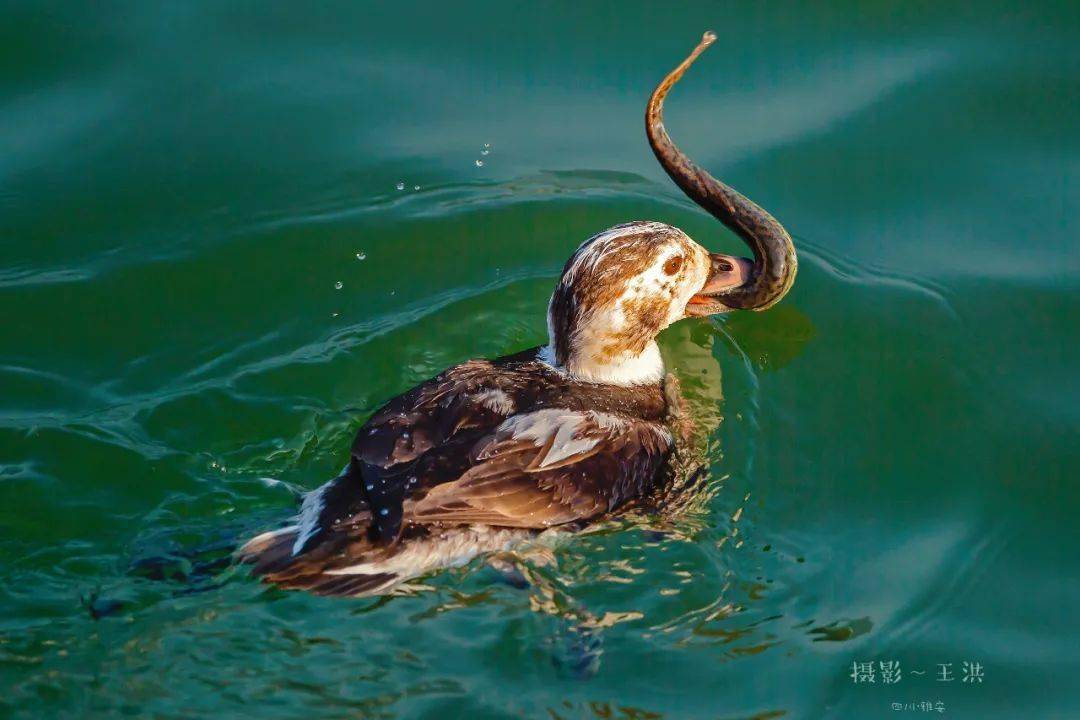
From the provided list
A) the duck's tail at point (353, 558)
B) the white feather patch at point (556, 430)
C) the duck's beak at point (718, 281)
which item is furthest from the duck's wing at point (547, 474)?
the duck's beak at point (718, 281)

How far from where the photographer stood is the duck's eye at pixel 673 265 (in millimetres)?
6293

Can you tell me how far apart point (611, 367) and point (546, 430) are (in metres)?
0.80

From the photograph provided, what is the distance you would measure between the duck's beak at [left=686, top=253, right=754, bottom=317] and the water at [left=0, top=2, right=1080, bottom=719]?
524 millimetres

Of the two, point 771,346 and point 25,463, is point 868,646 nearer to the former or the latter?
point 771,346

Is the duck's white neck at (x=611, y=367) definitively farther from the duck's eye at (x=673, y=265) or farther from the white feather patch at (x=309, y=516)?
the white feather patch at (x=309, y=516)

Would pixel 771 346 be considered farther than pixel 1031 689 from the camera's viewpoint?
Yes

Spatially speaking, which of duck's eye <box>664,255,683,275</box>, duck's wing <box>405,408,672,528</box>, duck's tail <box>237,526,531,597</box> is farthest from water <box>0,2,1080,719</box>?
duck's eye <box>664,255,683,275</box>

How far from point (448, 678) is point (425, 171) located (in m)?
4.02

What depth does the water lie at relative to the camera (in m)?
5.20

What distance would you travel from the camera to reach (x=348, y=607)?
5355 millimetres

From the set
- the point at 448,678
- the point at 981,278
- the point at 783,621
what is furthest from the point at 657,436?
the point at 981,278

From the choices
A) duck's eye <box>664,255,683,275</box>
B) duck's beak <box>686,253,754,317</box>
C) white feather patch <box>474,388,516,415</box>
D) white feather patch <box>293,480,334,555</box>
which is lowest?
white feather patch <box>293,480,334,555</box>

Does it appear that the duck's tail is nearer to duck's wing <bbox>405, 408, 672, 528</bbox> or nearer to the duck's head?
duck's wing <bbox>405, 408, 672, 528</bbox>

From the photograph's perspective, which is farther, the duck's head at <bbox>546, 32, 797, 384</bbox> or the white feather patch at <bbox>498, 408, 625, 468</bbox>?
the duck's head at <bbox>546, 32, 797, 384</bbox>
